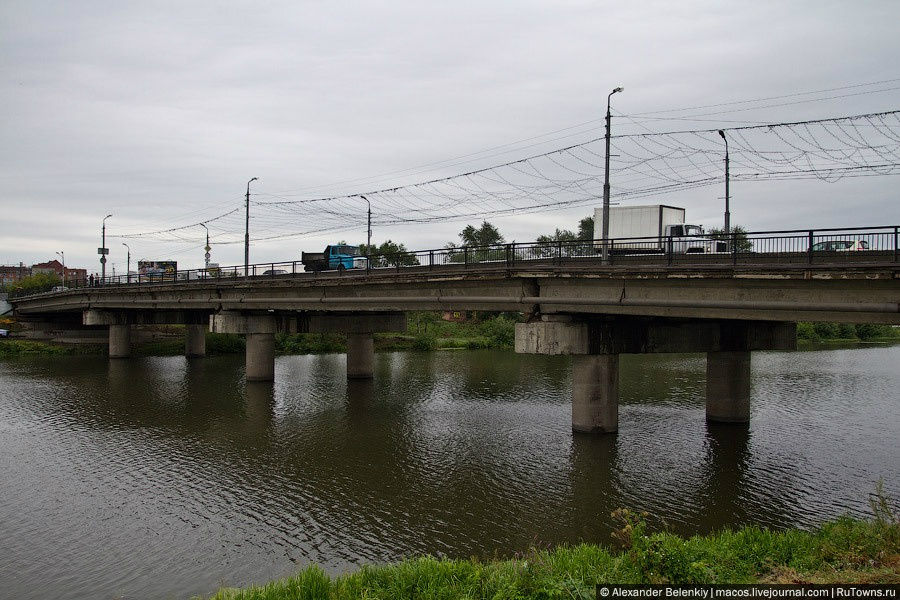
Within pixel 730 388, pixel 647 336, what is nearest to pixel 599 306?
pixel 647 336

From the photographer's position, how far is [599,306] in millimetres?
24156

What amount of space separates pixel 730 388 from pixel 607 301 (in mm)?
9365

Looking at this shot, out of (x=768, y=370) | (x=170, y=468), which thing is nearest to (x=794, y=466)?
(x=170, y=468)

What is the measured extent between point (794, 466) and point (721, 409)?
7.04 m

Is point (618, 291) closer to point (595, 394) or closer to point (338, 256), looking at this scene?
point (595, 394)

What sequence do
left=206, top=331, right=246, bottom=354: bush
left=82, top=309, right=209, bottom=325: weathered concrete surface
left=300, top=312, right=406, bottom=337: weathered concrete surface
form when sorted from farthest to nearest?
left=206, top=331, right=246, bottom=354: bush, left=82, top=309, right=209, bottom=325: weathered concrete surface, left=300, top=312, right=406, bottom=337: weathered concrete surface

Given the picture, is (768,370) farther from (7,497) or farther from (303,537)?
(7,497)

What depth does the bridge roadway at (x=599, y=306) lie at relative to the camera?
1886 cm

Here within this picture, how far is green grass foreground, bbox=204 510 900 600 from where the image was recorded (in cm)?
1038

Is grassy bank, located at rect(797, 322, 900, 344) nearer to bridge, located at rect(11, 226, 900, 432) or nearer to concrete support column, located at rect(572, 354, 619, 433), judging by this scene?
bridge, located at rect(11, 226, 900, 432)

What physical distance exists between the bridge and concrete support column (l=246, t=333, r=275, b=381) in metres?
0.09

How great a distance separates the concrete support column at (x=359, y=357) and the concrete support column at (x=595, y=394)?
76.4ft

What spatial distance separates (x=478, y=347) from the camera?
76.5 m

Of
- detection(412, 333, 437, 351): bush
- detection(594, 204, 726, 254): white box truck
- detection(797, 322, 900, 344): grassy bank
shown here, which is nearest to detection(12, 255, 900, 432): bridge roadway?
detection(594, 204, 726, 254): white box truck
